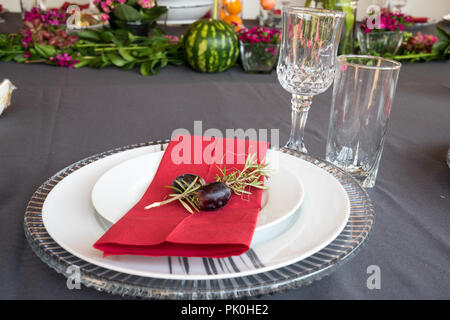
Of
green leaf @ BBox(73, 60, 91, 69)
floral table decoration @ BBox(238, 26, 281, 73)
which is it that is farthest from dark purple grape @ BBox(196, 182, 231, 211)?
green leaf @ BBox(73, 60, 91, 69)

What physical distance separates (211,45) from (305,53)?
521 millimetres

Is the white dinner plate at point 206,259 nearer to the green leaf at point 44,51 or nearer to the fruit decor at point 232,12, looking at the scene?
the green leaf at point 44,51

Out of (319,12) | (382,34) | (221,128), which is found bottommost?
(221,128)

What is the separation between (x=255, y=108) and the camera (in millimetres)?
861

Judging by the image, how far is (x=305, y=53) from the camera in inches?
22.8

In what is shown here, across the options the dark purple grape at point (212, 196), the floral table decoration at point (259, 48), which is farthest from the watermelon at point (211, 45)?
the dark purple grape at point (212, 196)

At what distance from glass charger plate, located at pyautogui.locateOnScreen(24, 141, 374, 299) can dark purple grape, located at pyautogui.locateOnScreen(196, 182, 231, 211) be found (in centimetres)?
9

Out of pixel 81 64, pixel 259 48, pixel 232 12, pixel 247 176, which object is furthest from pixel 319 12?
pixel 232 12

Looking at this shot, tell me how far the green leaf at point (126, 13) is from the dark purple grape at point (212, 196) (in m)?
0.96

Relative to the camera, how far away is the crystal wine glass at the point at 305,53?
551 mm

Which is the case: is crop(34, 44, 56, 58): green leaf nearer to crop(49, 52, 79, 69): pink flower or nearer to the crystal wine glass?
crop(49, 52, 79, 69): pink flower

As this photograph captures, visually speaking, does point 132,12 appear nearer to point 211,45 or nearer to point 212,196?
point 211,45

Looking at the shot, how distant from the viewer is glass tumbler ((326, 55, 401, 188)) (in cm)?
50

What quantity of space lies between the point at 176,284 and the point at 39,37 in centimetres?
107
